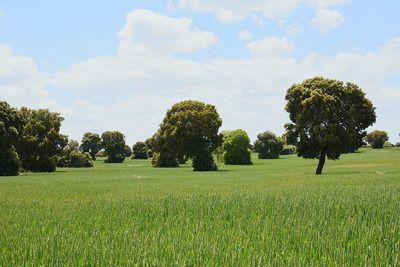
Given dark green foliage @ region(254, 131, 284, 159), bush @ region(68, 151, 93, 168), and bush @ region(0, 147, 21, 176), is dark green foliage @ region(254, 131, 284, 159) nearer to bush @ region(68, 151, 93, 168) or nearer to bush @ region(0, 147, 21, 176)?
bush @ region(68, 151, 93, 168)

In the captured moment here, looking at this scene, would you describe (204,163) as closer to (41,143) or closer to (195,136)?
(195,136)

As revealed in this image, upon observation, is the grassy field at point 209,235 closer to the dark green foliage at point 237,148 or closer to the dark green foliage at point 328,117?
the dark green foliage at point 328,117

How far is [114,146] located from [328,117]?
97.5 meters

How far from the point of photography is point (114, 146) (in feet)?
464

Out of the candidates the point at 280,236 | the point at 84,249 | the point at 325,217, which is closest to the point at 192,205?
the point at 325,217

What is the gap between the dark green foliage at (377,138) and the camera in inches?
6117

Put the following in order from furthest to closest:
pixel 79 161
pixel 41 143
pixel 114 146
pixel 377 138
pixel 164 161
→ pixel 377 138 → pixel 114 146 → pixel 79 161 → pixel 164 161 → pixel 41 143

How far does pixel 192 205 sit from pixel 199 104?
6997 centimetres

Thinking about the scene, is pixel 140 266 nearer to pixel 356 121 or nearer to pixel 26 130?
pixel 356 121

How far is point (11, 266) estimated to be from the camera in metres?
8.05

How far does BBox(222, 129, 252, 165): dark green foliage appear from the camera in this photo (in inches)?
4572

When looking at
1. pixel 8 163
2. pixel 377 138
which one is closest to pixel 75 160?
pixel 8 163

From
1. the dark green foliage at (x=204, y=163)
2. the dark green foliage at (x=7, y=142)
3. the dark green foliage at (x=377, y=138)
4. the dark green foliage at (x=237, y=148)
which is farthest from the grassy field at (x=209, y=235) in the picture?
the dark green foliage at (x=377, y=138)

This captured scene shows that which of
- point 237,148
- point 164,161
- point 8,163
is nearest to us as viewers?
point 8,163
